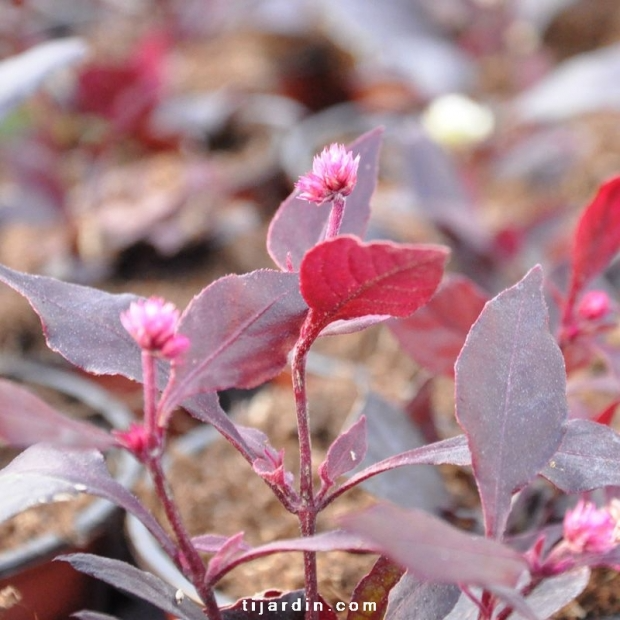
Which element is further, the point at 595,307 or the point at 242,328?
the point at 595,307

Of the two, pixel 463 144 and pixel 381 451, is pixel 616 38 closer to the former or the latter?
pixel 463 144

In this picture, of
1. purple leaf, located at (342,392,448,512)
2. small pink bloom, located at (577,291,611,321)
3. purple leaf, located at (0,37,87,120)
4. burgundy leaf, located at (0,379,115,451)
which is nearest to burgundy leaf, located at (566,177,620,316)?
small pink bloom, located at (577,291,611,321)

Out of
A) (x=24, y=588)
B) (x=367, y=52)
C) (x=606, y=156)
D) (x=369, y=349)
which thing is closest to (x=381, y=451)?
(x=24, y=588)

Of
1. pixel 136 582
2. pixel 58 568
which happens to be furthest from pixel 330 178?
pixel 58 568

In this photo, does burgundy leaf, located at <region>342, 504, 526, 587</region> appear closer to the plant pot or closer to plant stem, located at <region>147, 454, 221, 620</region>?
plant stem, located at <region>147, 454, 221, 620</region>

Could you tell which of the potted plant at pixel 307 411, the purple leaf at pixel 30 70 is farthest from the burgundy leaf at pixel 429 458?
the purple leaf at pixel 30 70

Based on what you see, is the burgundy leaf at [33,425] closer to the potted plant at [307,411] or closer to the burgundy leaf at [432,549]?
the potted plant at [307,411]

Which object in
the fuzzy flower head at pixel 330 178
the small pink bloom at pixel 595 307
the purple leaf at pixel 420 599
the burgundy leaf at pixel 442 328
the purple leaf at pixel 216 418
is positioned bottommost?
the purple leaf at pixel 420 599

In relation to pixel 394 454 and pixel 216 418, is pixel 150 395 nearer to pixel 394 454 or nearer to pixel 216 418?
pixel 216 418

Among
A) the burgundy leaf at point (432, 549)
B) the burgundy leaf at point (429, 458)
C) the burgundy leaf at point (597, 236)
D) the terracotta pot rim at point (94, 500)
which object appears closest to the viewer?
the burgundy leaf at point (432, 549)
